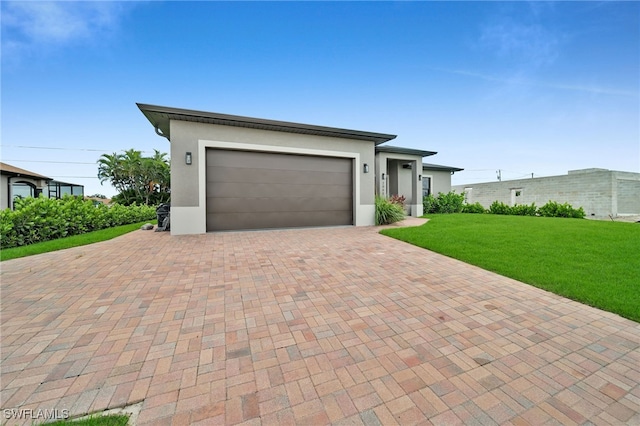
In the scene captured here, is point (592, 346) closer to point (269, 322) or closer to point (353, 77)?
point (269, 322)

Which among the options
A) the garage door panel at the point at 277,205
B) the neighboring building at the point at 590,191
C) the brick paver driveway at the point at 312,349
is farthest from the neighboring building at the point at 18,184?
the neighboring building at the point at 590,191

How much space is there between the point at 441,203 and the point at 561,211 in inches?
229

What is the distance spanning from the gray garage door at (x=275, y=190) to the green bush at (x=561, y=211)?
11917 mm

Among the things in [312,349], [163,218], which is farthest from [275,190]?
[312,349]

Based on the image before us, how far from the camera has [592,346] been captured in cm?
214

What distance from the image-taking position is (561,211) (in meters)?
12.9

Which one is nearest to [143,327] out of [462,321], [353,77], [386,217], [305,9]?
[462,321]

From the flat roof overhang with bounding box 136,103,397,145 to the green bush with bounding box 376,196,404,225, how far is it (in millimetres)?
2783

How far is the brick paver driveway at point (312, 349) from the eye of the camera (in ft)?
4.89

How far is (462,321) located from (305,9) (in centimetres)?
1179

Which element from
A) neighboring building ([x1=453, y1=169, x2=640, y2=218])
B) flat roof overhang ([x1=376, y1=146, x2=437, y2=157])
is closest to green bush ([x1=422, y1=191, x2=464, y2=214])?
flat roof overhang ([x1=376, y1=146, x2=437, y2=157])

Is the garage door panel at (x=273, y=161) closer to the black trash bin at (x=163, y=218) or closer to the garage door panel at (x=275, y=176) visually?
the garage door panel at (x=275, y=176)

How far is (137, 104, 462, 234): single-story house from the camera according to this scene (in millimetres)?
7348

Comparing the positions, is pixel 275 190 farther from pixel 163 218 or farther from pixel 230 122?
pixel 163 218
